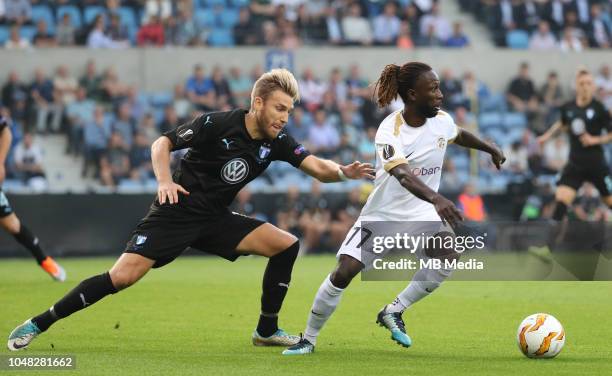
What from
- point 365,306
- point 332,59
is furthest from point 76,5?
point 365,306

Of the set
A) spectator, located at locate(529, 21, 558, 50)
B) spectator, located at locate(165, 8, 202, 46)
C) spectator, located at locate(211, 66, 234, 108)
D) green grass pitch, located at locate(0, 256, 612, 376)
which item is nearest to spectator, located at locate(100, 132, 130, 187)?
spectator, located at locate(211, 66, 234, 108)

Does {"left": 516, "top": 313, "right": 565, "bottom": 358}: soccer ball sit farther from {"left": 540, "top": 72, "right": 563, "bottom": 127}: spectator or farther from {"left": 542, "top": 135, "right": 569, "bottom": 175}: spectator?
{"left": 540, "top": 72, "right": 563, "bottom": 127}: spectator

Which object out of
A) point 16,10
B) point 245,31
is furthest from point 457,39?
point 16,10

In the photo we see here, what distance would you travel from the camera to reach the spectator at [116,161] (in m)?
22.1

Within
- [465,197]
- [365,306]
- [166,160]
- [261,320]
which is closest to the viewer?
[166,160]

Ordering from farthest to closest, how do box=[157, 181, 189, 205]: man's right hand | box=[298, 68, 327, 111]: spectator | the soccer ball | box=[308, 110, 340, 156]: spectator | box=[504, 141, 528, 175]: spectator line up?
box=[298, 68, 327, 111]: spectator < box=[504, 141, 528, 175]: spectator < box=[308, 110, 340, 156]: spectator < box=[157, 181, 189, 205]: man's right hand < the soccer ball

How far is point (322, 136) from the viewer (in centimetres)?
2367

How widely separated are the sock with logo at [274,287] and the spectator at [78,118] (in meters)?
14.4

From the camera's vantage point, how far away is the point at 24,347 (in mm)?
8734

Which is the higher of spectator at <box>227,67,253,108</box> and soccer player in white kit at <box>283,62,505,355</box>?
soccer player in white kit at <box>283,62,505,355</box>

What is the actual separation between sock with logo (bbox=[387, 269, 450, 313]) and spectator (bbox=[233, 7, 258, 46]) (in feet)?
55.9

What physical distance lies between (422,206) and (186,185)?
1.81m

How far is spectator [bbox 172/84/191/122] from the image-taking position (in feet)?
77.7

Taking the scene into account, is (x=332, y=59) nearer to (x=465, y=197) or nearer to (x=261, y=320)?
(x=465, y=197)
